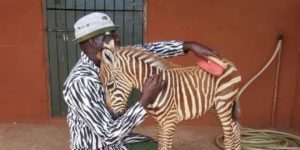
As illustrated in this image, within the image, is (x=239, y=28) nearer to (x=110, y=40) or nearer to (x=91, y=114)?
(x=110, y=40)

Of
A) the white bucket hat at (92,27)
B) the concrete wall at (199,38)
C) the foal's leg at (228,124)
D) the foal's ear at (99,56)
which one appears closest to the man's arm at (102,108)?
the foal's ear at (99,56)

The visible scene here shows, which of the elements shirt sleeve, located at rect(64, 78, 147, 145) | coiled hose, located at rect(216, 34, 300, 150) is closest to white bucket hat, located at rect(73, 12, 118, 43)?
shirt sleeve, located at rect(64, 78, 147, 145)

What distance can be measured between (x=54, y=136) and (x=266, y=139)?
189cm

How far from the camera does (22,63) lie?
3.97m

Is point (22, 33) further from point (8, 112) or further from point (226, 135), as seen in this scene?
point (226, 135)

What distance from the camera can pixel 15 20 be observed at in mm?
3852

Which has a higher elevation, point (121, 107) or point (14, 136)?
point (121, 107)

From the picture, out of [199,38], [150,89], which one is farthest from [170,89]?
[199,38]

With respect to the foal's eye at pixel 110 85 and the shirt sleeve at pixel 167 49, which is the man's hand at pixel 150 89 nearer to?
the foal's eye at pixel 110 85

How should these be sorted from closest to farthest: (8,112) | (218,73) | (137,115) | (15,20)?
(137,115) < (218,73) < (15,20) < (8,112)

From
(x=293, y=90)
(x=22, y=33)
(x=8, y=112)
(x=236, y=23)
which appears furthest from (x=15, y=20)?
(x=293, y=90)

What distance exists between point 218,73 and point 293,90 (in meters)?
2.19

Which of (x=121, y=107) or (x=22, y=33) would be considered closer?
(x=121, y=107)

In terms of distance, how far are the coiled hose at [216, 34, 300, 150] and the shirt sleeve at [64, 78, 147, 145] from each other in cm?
179
